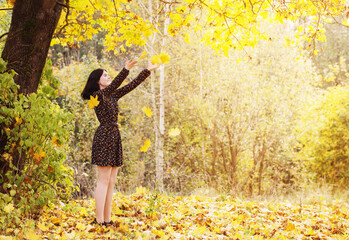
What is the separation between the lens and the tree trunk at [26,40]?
121 inches

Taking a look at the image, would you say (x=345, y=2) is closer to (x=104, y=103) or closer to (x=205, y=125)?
(x=104, y=103)

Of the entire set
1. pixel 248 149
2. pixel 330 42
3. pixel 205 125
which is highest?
pixel 330 42

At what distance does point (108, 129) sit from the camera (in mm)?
3221

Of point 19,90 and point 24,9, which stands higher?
point 24,9

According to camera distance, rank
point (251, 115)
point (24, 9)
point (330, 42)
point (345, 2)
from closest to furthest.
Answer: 1. point (24, 9)
2. point (345, 2)
3. point (251, 115)
4. point (330, 42)

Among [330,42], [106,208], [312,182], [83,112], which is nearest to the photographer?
[106,208]

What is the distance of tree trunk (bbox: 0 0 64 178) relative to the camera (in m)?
3.07

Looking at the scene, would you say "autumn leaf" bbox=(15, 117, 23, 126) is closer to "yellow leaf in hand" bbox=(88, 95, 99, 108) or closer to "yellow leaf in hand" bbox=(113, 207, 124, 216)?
"yellow leaf in hand" bbox=(88, 95, 99, 108)

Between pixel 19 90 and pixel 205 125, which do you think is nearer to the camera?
pixel 19 90

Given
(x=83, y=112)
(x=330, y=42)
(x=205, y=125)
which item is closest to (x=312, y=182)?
(x=205, y=125)

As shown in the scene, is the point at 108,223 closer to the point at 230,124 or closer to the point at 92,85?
the point at 92,85

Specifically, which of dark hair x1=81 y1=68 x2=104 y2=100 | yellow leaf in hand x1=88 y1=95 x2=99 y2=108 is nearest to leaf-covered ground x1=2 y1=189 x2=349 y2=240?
yellow leaf in hand x1=88 y1=95 x2=99 y2=108

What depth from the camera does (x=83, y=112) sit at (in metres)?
9.59

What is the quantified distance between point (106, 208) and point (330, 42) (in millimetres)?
22108
